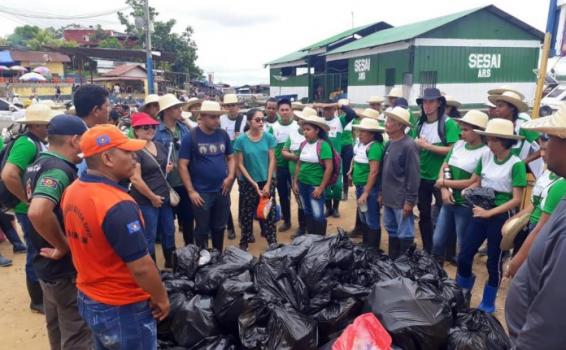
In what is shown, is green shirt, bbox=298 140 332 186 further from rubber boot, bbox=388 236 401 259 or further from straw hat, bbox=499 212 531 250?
straw hat, bbox=499 212 531 250

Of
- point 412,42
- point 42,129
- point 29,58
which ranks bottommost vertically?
point 42,129

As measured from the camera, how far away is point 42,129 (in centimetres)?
362

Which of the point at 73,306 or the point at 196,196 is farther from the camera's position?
the point at 196,196

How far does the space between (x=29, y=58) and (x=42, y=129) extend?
44.0 m

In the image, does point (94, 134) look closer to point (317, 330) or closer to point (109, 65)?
point (317, 330)

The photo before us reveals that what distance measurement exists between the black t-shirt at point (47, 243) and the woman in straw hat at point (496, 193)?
10.1 feet

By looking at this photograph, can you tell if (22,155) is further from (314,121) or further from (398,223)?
(398,223)

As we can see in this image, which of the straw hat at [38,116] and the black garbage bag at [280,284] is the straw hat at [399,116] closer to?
the black garbage bag at [280,284]

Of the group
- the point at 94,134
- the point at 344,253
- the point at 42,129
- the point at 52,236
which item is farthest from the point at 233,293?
the point at 42,129

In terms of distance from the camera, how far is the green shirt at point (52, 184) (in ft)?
7.80

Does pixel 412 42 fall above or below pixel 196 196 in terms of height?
above

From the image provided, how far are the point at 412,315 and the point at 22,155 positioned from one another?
10.9 ft

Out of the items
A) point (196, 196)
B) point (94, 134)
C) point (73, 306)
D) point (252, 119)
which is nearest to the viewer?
point (94, 134)

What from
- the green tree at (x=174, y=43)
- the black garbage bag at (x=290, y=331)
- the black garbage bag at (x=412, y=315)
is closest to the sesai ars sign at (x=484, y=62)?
the black garbage bag at (x=412, y=315)
